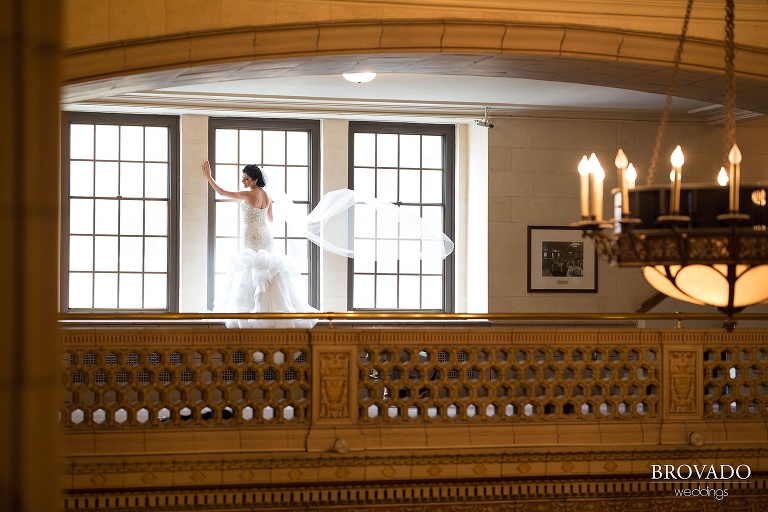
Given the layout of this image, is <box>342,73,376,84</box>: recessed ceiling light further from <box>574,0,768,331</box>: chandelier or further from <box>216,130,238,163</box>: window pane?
<box>574,0,768,331</box>: chandelier

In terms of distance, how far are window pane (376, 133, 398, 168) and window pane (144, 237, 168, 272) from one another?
114 inches

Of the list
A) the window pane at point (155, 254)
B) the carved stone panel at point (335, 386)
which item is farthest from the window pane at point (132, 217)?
the carved stone panel at point (335, 386)

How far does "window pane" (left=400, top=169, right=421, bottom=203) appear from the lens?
11578mm

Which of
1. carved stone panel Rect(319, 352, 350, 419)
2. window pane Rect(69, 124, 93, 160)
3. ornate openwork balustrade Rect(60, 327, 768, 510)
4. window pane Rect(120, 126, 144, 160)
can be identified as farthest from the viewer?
window pane Rect(120, 126, 144, 160)

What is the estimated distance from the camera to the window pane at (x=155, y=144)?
10930 millimetres

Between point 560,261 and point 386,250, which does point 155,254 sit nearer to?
point 386,250

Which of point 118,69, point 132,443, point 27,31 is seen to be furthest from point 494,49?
point 27,31

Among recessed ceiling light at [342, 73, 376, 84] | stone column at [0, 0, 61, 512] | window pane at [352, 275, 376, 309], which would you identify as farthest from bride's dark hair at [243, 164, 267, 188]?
stone column at [0, 0, 61, 512]

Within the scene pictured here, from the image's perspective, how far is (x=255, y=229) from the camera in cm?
956

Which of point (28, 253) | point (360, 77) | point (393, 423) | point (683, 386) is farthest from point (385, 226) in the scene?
point (28, 253)

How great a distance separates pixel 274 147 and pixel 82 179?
237 cm

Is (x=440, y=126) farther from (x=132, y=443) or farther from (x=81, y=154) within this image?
(x=132, y=443)

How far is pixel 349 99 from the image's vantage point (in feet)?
35.4

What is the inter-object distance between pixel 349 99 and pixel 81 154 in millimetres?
3334
